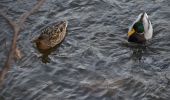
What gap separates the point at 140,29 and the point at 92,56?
76.7 inches

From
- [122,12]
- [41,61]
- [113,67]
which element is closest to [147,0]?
[122,12]

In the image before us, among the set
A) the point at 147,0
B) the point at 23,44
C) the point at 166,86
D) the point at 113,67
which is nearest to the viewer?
the point at 166,86

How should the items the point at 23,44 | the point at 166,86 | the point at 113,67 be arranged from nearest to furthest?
the point at 166,86, the point at 113,67, the point at 23,44

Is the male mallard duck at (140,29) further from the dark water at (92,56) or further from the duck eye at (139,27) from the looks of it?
the dark water at (92,56)

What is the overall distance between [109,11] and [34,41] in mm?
2562

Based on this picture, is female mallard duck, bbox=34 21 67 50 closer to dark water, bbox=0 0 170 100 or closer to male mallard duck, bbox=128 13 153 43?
dark water, bbox=0 0 170 100

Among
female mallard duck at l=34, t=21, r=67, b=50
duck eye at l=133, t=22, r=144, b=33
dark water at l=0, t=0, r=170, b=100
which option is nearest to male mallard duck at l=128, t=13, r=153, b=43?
duck eye at l=133, t=22, r=144, b=33

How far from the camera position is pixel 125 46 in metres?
10.2

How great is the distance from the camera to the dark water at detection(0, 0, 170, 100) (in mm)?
8375

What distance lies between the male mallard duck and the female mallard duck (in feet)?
6.10

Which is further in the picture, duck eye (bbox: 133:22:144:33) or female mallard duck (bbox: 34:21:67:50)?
duck eye (bbox: 133:22:144:33)

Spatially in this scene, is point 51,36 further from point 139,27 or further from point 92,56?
point 139,27

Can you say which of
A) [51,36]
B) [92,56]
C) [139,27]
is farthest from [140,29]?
[51,36]

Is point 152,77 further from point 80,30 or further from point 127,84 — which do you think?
point 80,30
